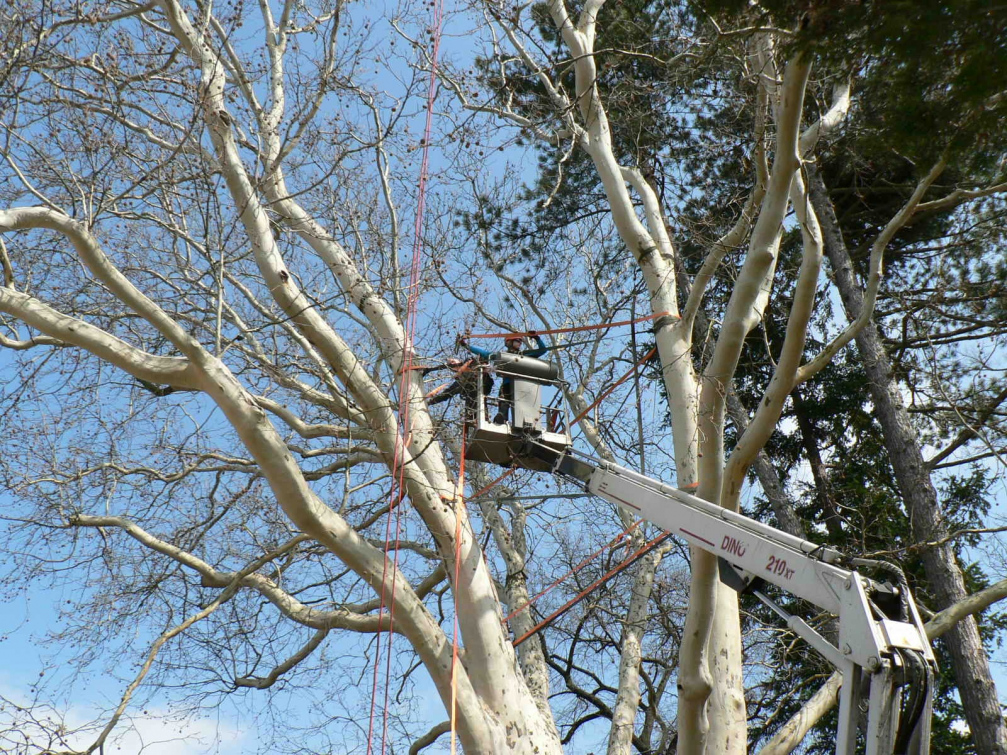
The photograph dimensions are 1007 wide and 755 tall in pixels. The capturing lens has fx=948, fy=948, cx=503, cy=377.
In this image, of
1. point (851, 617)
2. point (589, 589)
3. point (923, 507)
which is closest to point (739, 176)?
point (923, 507)

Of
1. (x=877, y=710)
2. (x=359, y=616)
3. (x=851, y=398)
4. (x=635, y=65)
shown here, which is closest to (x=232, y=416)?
(x=359, y=616)

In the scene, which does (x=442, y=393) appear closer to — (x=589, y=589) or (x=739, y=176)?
(x=589, y=589)

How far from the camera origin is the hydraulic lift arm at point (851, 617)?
172 inches

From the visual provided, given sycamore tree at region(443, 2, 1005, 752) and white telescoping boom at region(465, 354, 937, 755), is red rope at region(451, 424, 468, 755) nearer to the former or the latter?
white telescoping boom at region(465, 354, 937, 755)

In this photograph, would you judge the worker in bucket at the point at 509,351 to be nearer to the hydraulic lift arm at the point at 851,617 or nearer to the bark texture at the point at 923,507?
the hydraulic lift arm at the point at 851,617

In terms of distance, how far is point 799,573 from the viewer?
5074mm

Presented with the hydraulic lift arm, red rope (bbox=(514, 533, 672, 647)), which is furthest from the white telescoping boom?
red rope (bbox=(514, 533, 672, 647))

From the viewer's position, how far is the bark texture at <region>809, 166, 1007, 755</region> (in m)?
8.54

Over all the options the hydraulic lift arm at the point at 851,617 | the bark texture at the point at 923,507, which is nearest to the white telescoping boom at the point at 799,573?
the hydraulic lift arm at the point at 851,617

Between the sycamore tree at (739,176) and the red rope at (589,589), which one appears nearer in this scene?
the sycamore tree at (739,176)

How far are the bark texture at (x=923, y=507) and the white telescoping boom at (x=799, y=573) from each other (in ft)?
12.6

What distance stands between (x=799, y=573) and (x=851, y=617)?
0.48m

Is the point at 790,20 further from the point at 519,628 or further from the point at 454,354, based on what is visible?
the point at 519,628

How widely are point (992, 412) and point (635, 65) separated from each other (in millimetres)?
5174
